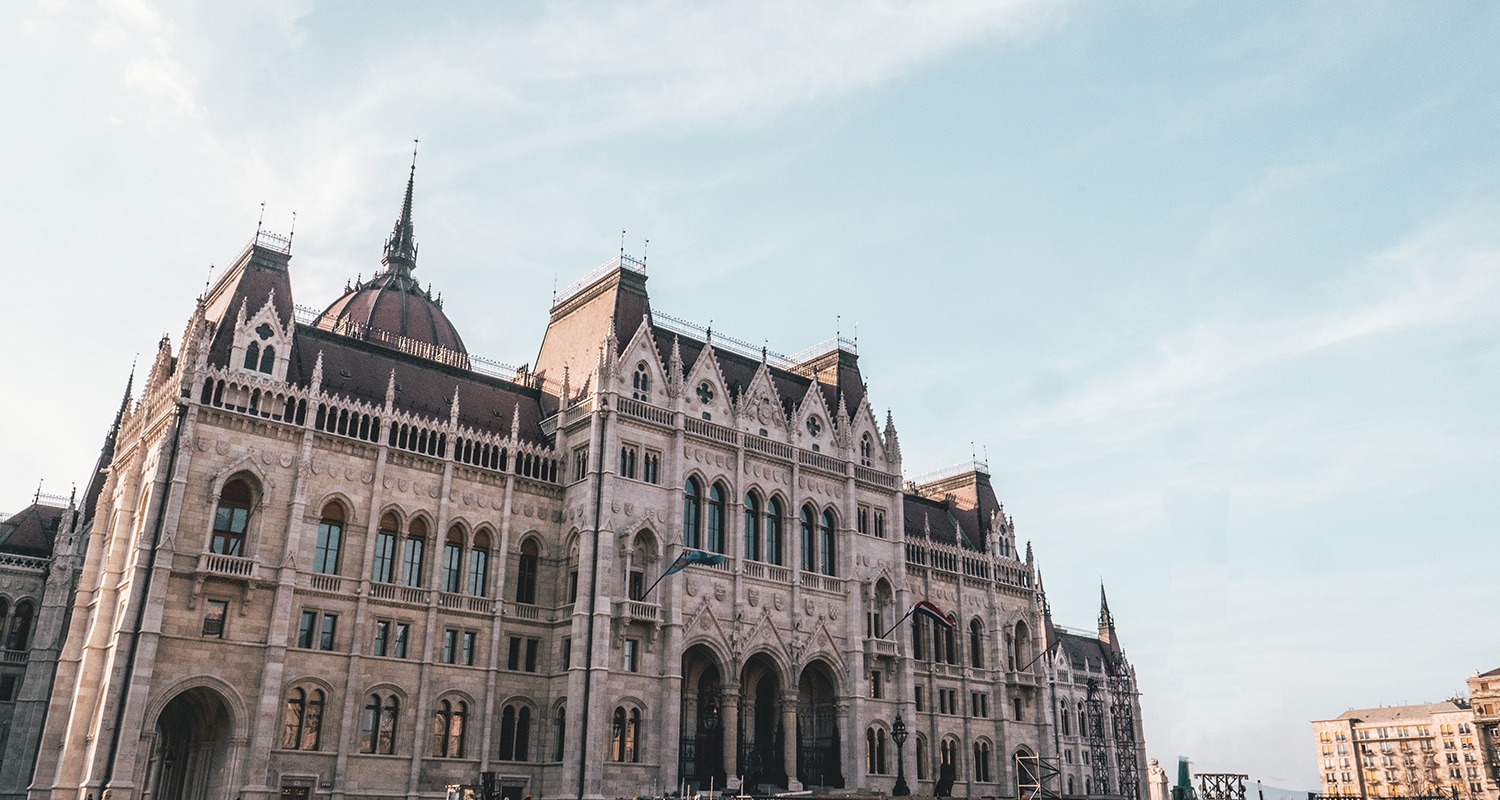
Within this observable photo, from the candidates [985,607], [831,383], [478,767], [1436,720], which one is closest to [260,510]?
[478,767]

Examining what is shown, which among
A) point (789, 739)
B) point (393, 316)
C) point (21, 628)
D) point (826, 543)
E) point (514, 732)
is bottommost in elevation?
point (514, 732)

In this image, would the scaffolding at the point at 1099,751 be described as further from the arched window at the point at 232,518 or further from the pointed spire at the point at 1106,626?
the arched window at the point at 232,518

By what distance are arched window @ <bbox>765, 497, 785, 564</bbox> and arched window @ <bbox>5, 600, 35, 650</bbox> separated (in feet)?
133

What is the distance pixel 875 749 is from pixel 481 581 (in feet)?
78.0

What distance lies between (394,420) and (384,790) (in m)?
15.2

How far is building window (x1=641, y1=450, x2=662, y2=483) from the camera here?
53312 mm

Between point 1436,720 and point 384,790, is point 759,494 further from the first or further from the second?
point 1436,720

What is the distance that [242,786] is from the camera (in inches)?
1602

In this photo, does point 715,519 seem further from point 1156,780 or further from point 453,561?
point 1156,780

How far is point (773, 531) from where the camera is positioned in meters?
58.6

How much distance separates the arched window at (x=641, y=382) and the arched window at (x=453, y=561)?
10.7 m

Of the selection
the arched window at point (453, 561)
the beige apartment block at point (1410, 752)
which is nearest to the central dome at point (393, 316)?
the arched window at point (453, 561)

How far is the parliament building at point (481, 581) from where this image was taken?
42.2 m

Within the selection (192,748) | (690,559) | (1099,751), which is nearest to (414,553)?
(192,748)
